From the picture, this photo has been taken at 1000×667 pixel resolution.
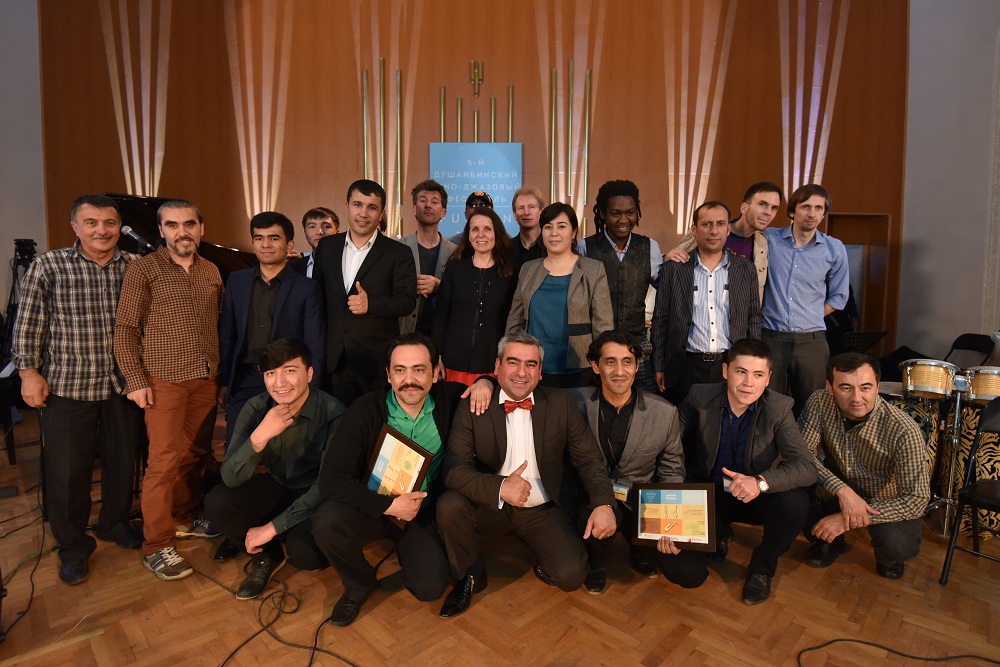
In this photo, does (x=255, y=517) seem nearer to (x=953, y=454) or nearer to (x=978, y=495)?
(x=978, y=495)

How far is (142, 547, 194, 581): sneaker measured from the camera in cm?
256

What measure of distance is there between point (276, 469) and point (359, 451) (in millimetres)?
552

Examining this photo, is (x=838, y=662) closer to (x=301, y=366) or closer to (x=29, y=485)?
(x=301, y=366)

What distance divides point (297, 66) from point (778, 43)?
5.65m

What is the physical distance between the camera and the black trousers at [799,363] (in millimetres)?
3324

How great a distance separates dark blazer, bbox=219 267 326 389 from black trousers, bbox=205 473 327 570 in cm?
59

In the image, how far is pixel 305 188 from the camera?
692 centimetres

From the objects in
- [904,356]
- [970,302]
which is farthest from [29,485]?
[970,302]

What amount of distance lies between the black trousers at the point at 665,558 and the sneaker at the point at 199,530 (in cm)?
191

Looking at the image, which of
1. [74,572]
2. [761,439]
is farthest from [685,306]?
[74,572]

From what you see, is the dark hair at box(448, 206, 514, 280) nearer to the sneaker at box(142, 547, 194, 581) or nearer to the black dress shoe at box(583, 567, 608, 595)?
the black dress shoe at box(583, 567, 608, 595)

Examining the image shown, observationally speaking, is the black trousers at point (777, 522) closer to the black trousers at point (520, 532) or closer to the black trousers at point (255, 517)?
the black trousers at point (520, 532)

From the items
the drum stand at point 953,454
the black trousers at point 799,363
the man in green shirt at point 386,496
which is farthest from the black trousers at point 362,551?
the drum stand at point 953,454

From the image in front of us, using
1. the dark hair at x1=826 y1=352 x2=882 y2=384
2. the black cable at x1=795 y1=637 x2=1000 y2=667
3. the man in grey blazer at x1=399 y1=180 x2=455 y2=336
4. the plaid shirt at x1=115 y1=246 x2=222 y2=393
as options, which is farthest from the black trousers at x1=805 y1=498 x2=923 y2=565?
the plaid shirt at x1=115 y1=246 x2=222 y2=393
